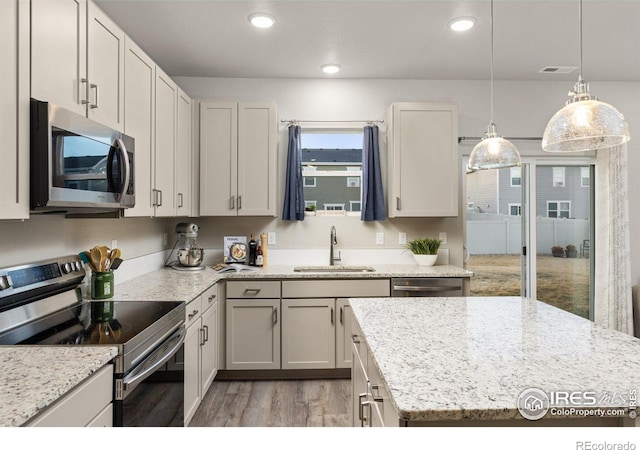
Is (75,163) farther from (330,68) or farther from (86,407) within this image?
(330,68)

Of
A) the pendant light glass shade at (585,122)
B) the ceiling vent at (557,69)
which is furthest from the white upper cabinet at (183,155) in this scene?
the ceiling vent at (557,69)

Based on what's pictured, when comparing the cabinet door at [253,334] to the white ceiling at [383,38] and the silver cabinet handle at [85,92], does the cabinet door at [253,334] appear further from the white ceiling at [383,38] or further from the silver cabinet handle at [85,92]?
the white ceiling at [383,38]

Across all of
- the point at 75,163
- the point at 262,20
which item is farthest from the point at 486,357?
the point at 262,20

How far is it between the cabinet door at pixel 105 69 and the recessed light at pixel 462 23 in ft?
6.64

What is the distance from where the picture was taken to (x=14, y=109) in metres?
1.40

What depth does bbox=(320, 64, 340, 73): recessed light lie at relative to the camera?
3.49m

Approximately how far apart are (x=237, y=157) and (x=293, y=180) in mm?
546

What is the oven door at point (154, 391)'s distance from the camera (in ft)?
4.96

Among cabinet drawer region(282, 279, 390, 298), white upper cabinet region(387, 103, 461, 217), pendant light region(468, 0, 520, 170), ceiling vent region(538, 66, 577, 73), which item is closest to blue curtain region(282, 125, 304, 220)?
cabinet drawer region(282, 279, 390, 298)

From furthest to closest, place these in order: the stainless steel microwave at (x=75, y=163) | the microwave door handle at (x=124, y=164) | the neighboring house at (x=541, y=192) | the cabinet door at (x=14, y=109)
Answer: the neighboring house at (x=541, y=192) → the microwave door handle at (x=124, y=164) → the stainless steel microwave at (x=75, y=163) → the cabinet door at (x=14, y=109)

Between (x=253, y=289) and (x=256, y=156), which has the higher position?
(x=256, y=156)

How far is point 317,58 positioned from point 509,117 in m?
1.94

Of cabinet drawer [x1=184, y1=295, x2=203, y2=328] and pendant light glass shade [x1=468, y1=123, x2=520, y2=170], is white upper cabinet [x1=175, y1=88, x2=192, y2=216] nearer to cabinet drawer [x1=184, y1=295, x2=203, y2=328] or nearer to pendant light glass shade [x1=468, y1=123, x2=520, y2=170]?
cabinet drawer [x1=184, y1=295, x2=203, y2=328]
